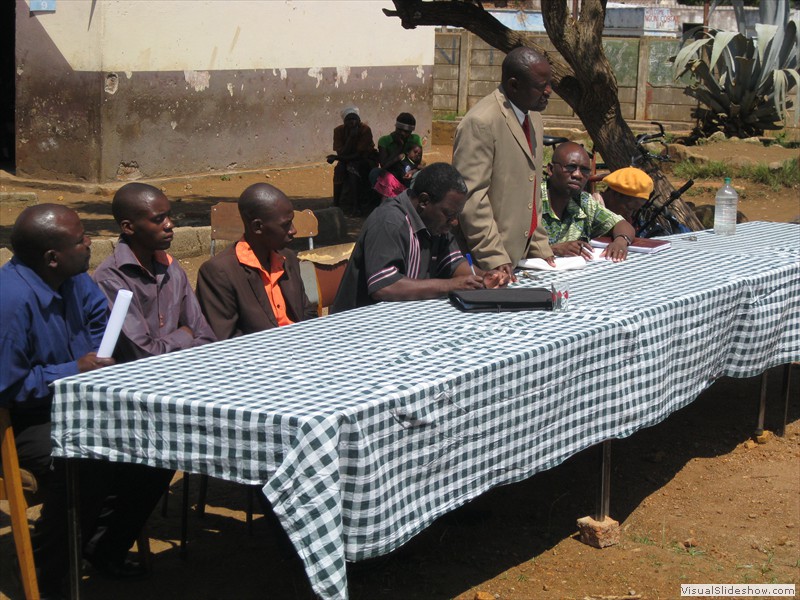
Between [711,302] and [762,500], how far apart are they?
1.04m

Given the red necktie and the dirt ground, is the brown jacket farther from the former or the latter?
the red necktie

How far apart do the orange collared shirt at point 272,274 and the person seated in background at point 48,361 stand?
74 centimetres

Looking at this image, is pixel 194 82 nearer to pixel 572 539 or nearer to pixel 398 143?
pixel 398 143

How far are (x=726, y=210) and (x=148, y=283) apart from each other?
3.75 meters

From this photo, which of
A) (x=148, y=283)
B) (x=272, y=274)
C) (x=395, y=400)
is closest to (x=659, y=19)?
(x=272, y=274)

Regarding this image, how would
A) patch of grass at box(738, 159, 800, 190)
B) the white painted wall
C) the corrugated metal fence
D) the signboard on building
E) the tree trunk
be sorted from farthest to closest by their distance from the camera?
the signboard on building < the corrugated metal fence < patch of grass at box(738, 159, 800, 190) < the white painted wall < the tree trunk

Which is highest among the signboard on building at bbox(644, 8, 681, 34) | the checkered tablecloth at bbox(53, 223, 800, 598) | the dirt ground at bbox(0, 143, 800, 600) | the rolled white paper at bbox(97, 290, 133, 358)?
the signboard on building at bbox(644, 8, 681, 34)

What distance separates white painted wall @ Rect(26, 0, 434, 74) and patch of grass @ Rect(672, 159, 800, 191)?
476 cm

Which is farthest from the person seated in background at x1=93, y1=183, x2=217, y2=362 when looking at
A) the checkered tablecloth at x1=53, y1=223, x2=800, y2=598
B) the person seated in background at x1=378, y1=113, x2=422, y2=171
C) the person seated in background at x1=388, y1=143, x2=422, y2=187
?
the person seated in background at x1=378, y1=113, x2=422, y2=171

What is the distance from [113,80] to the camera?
42.4ft

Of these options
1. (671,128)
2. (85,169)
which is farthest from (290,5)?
(671,128)

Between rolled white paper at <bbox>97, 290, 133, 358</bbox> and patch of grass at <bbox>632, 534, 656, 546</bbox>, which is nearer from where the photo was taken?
rolled white paper at <bbox>97, 290, 133, 358</bbox>

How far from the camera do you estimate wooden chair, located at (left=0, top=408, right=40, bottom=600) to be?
11.6ft

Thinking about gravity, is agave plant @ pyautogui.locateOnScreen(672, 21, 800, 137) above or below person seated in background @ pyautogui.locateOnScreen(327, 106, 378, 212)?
above
